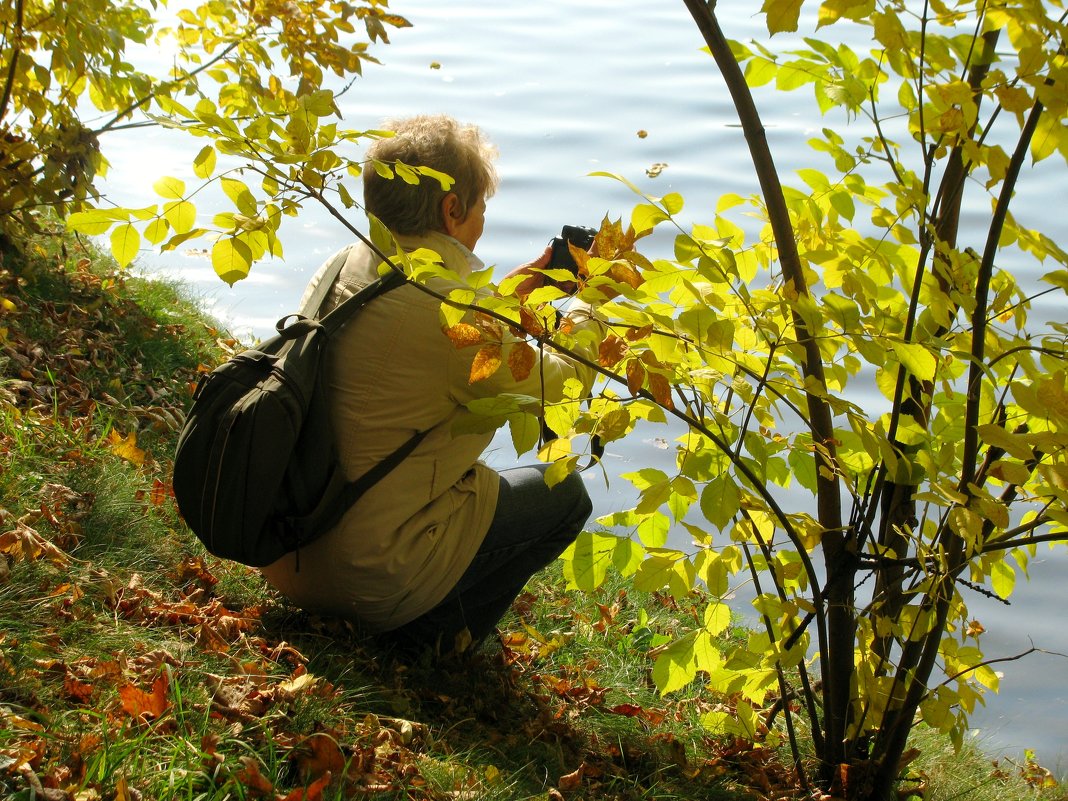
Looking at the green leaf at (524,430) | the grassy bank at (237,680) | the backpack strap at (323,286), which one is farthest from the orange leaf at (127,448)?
the green leaf at (524,430)

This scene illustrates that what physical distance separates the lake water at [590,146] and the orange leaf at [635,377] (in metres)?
2.25

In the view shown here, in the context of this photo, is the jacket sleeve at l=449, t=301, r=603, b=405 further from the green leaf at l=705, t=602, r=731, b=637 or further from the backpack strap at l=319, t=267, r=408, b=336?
the green leaf at l=705, t=602, r=731, b=637

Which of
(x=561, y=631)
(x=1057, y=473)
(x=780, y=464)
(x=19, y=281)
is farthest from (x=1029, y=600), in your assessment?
(x=19, y=281)

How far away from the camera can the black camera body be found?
2.78 meters

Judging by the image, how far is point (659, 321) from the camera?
1791mm

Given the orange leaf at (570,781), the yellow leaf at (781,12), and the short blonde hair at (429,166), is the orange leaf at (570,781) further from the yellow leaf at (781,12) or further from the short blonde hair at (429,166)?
the yellow leaf at (781,12)

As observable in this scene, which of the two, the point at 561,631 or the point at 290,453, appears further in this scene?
the point at 561,631

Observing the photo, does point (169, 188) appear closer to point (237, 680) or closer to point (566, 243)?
point (237, 680)

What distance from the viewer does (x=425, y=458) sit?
8.46 feet

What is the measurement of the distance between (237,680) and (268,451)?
0.46m

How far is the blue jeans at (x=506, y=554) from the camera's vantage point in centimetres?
281

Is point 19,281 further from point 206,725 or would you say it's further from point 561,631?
point 206,725

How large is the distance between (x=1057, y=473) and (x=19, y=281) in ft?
12.4

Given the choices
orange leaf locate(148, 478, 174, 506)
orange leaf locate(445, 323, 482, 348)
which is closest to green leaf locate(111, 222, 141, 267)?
orange leaf locate(445, 323, 482, 348)
